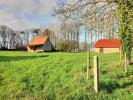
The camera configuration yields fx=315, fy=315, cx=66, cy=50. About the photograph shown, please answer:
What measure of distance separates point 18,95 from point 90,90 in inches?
113

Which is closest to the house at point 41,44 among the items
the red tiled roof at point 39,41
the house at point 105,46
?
the red tiled roof at point 39,41

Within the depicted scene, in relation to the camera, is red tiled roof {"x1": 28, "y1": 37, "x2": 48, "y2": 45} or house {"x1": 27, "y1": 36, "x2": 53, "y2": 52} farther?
red tiled roof {"x1": 28, "y1": 37, "x2": 48, "y2": 45}

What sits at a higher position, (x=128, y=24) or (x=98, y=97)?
(x=128, y=24)

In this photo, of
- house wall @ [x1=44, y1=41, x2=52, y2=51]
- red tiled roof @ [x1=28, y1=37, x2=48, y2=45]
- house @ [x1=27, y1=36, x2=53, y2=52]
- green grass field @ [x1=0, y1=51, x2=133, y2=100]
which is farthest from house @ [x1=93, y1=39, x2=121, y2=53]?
green grass field @ [x1=0, y1=51, x2=133, y2=100]

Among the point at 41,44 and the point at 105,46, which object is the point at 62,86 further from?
the point at 41,44

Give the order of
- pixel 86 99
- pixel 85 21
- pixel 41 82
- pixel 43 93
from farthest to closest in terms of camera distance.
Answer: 1. pixel 85 21
2. pixel 41 82
3. pixel 43 93
4. pixel 86 99

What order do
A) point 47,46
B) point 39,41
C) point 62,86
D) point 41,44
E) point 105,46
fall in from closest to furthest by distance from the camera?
1. point 62,86
2. point 105,46
3. point 47,46
4. point 41,44
5. point 39,41

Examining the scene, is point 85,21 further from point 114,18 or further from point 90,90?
point 90,90

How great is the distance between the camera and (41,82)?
48.2 ft

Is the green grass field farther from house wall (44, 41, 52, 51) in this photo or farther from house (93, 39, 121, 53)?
house wall (44, 41, 52, 51)

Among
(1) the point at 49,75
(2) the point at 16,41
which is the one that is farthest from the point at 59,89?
(2) the point at 16,41

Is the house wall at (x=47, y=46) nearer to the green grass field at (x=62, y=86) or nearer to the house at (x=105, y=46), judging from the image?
the house at (x=105, y=46)

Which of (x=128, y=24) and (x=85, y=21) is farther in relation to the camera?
(x=85, y=21)

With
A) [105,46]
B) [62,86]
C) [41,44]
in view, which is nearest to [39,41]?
[41,44]
